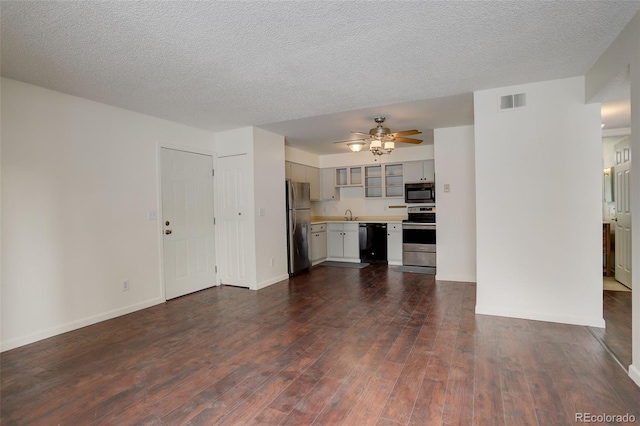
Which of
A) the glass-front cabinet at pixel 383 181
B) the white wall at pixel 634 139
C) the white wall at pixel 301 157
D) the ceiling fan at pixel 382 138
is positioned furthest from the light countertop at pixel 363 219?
the white wall at pixel 634 139

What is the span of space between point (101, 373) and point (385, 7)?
3298mm

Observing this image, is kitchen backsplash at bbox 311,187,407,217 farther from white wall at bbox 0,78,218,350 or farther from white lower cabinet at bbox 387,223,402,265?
white wall at bbox 0,78,218,350

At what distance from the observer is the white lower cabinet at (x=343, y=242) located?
701 centimetres

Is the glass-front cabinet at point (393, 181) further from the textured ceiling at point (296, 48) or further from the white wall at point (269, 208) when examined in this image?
the textured ceiling at point (296, 48)

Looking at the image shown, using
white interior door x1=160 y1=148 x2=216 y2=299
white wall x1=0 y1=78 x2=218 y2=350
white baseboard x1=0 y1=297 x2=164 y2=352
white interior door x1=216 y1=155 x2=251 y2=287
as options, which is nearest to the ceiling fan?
white interior door x1=216 y1=155 x2=251 y2=287

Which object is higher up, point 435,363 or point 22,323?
point 22,323

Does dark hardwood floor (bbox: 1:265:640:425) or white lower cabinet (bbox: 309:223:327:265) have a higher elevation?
white lower cabinet (bbox: 309:223:327:265)

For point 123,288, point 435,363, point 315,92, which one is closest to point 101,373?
point 123,288

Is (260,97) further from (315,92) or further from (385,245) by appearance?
(385,245)

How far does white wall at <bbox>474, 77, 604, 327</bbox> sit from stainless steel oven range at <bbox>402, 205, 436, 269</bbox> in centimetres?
244

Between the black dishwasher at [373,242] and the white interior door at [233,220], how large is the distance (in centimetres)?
277

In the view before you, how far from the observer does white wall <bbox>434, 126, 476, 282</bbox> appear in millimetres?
5031

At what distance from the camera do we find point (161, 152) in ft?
14.5

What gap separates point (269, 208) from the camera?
5.32 meters
